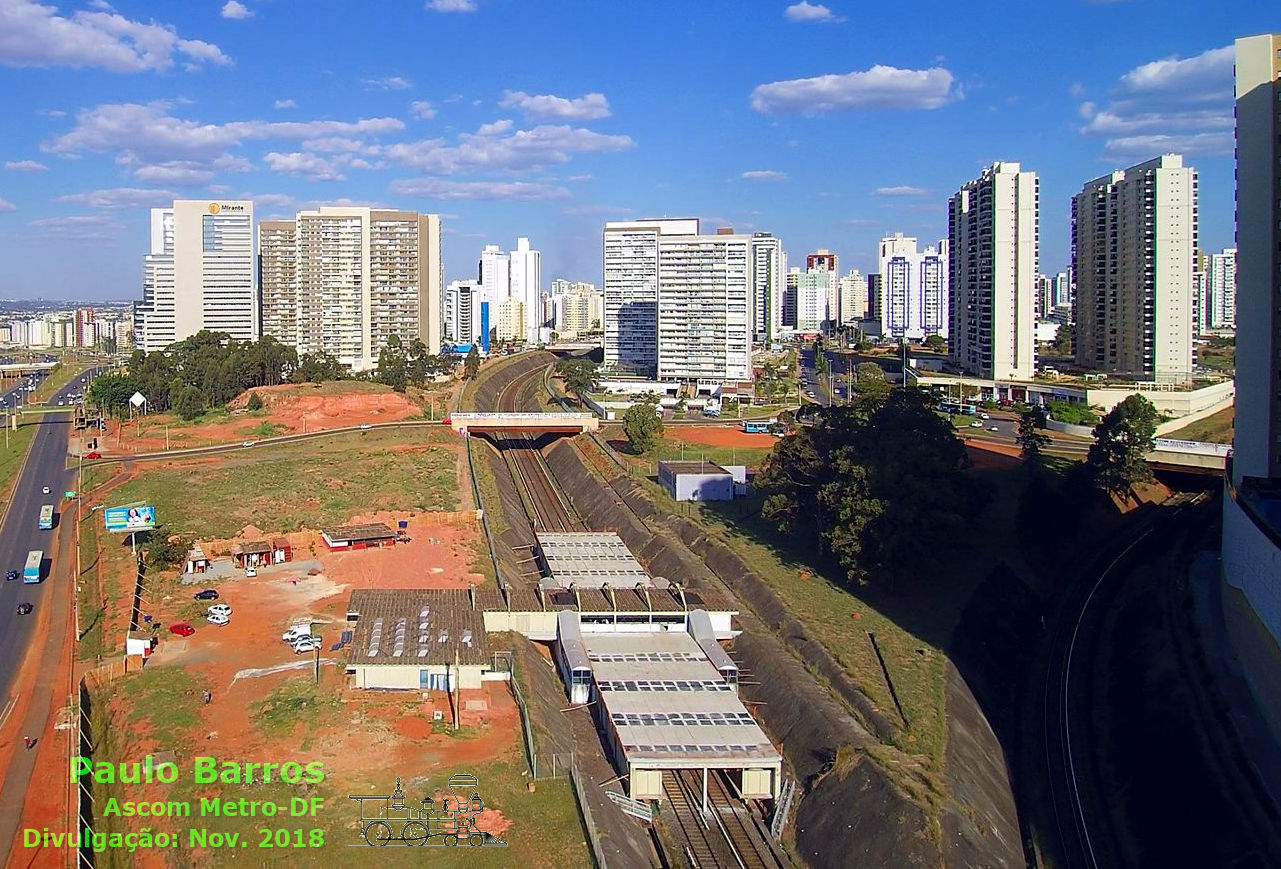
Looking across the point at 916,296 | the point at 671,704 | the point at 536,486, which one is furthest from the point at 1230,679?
the point at 916,296

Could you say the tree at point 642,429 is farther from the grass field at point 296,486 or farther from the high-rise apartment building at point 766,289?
the high-rise apartment building at point 766,289

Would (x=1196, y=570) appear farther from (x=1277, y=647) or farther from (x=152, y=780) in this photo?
(x=152, y=780)

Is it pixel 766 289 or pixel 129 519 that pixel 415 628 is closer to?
A: pixel 129 519

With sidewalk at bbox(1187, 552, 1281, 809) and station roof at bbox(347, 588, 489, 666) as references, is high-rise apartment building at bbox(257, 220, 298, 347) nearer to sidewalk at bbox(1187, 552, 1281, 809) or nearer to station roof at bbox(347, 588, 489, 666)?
station roof at bbox(347, 588, 489, 666)

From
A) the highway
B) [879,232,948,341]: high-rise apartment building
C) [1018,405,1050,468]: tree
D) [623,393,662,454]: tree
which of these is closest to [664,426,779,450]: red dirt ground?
[623,393,662,454]: tree

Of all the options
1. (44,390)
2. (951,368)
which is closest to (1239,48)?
(951,368)

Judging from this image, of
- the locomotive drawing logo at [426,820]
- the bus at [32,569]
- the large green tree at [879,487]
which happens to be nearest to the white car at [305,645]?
the locomotive drawing logo at [426,820]
